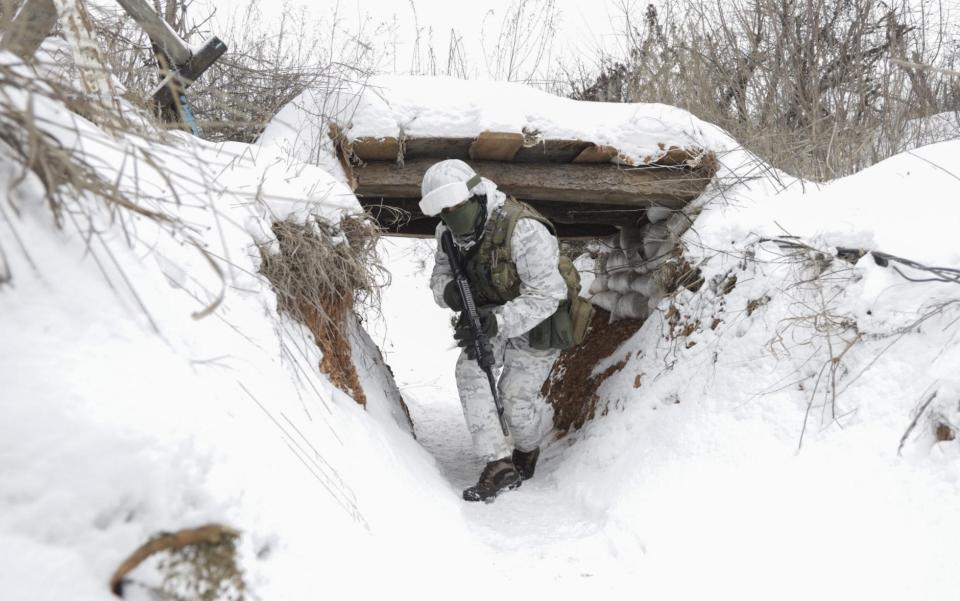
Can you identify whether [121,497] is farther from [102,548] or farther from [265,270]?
[265,270]

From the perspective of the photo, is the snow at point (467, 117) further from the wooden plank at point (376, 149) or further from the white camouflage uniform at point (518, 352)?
the white camouflage uniform at point (518, 352)

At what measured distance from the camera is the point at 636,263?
4371 millimetres

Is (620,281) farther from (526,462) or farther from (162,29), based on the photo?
(162,29)

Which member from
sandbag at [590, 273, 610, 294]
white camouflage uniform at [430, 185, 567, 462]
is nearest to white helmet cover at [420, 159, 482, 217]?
white camouflage uniform at [430, 185, 567, 462]

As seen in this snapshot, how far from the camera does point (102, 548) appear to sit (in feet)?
3.35

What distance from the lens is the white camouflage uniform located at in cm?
333

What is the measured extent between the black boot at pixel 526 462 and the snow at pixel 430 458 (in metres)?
0.10

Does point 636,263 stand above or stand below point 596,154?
below

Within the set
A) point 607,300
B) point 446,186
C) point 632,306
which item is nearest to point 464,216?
point 446,186

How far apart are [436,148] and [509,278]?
0.84 m

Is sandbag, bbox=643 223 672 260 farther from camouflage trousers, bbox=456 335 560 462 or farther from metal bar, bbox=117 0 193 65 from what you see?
metal bar, bbox=117 0 193 65

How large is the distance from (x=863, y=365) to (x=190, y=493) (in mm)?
2048

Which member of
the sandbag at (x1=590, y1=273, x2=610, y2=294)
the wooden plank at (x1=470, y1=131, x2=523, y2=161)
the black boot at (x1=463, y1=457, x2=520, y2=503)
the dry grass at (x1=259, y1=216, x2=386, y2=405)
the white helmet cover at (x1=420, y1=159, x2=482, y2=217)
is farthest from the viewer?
the sandbag at (x1=590, y1=273, x2=610, y2=294)

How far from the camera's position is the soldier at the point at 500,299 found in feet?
10.5
